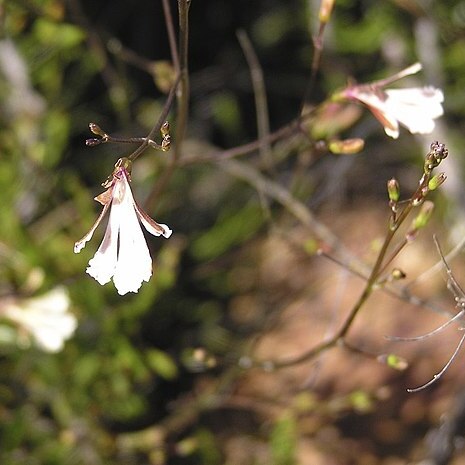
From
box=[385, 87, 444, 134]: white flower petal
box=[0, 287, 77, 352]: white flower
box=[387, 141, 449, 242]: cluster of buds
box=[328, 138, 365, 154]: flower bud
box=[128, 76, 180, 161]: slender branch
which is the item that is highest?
box=[0, 287, 77, 352]: white flower

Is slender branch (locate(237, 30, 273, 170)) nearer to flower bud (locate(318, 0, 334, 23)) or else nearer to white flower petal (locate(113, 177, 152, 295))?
flower bud (locate(318, 0, 334, 23))

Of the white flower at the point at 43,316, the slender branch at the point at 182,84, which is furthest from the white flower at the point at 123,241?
the white flower at the point at 43,316

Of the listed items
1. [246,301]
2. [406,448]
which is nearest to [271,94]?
[246,301]

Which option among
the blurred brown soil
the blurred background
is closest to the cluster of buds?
the blurred background

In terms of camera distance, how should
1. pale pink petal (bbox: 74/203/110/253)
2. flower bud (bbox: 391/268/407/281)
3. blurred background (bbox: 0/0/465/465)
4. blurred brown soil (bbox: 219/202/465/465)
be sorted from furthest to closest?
blurred brown soil (bbox: 219/202/465/465)
blurred background (bbox: 0/0/465/465)
flower bud (bbox: 391/268/407/281)
pale pink petal (bbox: 74/203/110/253)

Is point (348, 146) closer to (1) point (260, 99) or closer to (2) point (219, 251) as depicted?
(1) point (260, 99)
